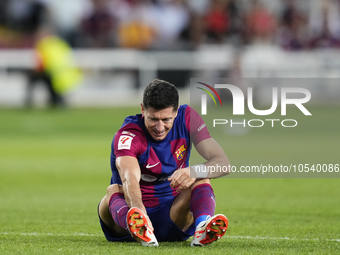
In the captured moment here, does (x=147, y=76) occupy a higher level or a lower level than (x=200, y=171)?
lower

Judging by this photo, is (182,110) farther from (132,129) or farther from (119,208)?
(119,208)

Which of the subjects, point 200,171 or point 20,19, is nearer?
point 200,171

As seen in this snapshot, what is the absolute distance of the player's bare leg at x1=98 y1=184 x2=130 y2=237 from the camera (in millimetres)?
5320

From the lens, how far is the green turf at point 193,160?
527cm

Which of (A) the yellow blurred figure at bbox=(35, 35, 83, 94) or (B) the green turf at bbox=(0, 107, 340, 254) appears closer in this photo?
(B) the green turf at bbox=(0, 107, 340, 254)

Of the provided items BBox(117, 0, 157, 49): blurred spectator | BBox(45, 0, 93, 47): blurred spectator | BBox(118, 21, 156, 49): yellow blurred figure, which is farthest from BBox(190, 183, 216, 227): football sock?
BBox(45, 0, 93, 47): blurred spectator

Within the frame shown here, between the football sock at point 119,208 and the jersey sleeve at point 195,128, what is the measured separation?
2.61ft

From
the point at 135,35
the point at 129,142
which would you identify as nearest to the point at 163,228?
the point at 129,142

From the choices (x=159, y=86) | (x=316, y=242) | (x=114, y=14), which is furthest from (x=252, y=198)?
(x=114, y=14)

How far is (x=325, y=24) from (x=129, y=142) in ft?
52.6

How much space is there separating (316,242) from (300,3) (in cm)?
1715

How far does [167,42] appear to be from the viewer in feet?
61.6

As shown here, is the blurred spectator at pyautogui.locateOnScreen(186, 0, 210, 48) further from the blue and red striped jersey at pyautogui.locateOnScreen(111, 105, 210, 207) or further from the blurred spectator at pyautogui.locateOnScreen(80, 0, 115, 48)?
the blue and red striped jersey at pyautogui.locateOnScreen(111, 105, 210, 207)

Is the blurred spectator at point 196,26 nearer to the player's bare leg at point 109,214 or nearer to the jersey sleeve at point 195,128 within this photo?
the jersey sleeve at point 195,128
